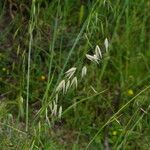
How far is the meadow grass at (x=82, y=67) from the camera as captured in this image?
222 centimetres

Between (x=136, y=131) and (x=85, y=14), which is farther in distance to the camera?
(x=85, y=14)

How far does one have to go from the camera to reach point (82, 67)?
2129 millimetres

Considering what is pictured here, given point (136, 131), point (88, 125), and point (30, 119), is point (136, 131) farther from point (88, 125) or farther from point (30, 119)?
point (30, 119)

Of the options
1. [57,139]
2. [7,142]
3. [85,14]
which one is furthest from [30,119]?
[85,14]

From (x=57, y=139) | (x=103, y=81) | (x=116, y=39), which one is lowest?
(x=57, y=139)

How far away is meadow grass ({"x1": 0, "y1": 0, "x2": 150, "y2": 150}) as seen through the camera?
2.22 m

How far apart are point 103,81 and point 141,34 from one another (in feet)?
1.09

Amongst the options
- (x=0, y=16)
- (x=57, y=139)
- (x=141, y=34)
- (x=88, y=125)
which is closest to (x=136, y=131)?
(x=88, y=125)

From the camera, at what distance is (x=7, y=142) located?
1901 mm

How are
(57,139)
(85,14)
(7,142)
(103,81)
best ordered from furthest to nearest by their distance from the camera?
(85,14), (103,81), (57,139), (7,142)

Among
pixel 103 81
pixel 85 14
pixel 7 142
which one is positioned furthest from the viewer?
pixel 85 14

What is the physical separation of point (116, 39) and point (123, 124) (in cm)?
46

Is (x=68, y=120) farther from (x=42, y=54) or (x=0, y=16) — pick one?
(x=0, y=16)

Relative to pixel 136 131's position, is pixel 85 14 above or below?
above
